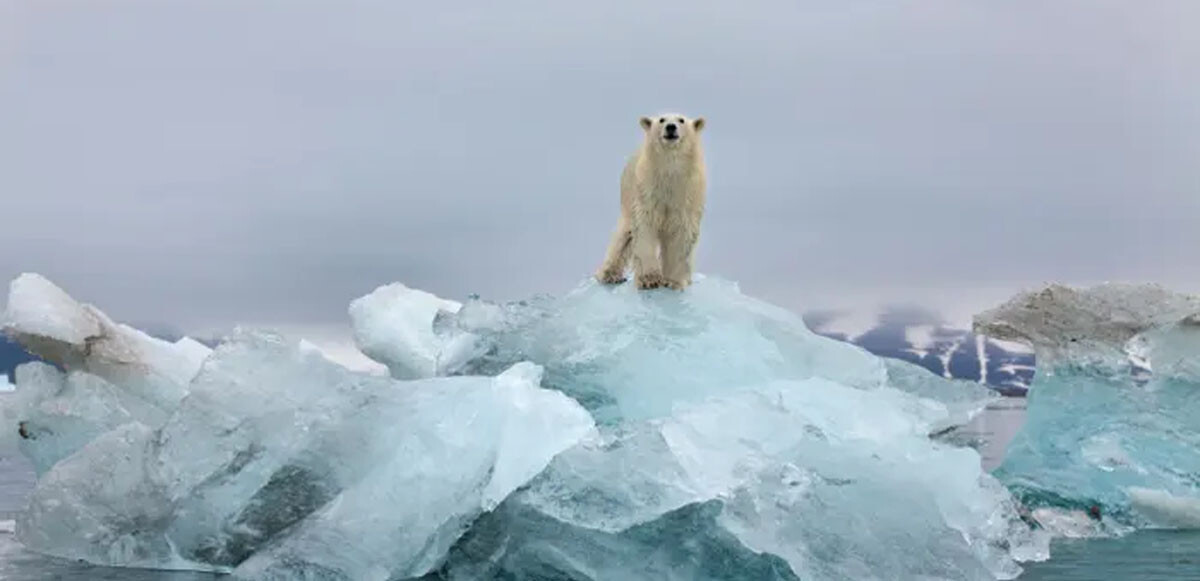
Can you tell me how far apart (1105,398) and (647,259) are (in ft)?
17.1

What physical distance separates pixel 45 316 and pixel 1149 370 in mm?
9727

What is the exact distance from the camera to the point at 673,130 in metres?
9.69

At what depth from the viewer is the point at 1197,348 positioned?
12.5 m

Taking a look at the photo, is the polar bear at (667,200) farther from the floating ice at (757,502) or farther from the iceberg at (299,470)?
the iceberg at (299,470)

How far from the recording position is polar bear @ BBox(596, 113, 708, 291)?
9.82 meters

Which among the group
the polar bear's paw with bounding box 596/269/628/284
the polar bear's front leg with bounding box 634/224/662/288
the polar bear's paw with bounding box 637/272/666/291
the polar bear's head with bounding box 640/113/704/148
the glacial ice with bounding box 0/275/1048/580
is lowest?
the glacial ice with bounding box 0/275/1048/580

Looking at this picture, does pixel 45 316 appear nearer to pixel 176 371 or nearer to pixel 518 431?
pixel 176 371

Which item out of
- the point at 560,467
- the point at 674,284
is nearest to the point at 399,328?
the point at 674,284

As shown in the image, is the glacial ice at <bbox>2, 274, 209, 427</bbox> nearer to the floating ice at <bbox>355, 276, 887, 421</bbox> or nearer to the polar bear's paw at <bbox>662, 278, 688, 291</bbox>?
the floating ice at <bbox>355, 276, 887, 421</bbox>

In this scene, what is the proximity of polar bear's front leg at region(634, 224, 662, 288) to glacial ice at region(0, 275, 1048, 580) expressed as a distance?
7.1 inches

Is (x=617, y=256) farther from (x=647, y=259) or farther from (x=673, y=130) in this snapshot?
(x=673, y=130)

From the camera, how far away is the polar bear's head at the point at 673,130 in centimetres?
970

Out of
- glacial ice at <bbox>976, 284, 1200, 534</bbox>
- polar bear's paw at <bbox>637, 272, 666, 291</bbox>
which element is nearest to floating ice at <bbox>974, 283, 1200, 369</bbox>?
glacial ice at <bbox>976, 284, 1200, 534</bbox>

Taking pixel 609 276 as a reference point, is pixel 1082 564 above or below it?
below
